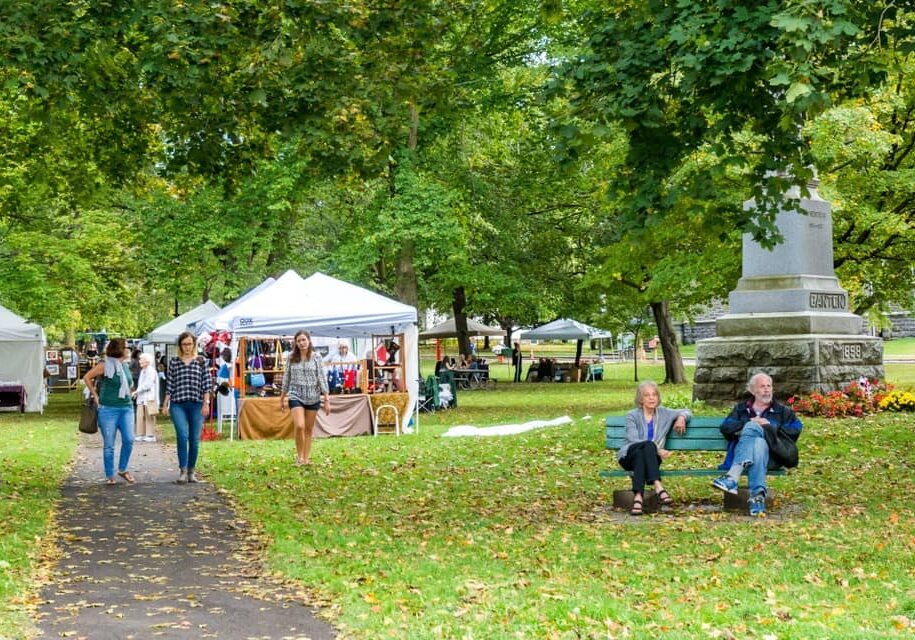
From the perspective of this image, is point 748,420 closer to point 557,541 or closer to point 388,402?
point 557,541

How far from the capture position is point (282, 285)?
21531mm

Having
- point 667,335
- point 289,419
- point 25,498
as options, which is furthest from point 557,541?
point 667,335

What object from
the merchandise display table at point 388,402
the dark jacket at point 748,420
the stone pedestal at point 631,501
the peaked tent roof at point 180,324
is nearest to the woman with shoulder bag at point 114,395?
the stone pedestal at point 631,501

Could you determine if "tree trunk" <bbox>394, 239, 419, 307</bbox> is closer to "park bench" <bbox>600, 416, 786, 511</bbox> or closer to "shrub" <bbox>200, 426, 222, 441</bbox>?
"shrub" <bbox>200, 426, 222, 441</bbox>

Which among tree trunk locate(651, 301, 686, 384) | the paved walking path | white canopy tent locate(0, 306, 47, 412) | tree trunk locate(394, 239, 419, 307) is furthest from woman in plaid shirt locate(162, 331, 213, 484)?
tree trunk locate(651, 301, 686, 384)

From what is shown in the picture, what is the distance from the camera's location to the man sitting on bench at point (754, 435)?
34.8 feet

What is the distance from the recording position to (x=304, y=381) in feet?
52.4

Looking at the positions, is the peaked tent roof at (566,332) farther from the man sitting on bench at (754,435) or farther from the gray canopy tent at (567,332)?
the man sitting on bench at (754,435)

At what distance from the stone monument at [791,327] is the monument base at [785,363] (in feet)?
→ 0.04

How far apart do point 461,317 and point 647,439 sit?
35.2 m

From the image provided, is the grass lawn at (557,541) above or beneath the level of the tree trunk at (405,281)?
beneath

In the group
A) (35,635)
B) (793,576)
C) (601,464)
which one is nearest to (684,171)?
(601,464)

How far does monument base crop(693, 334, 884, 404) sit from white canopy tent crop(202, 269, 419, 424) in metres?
5.38

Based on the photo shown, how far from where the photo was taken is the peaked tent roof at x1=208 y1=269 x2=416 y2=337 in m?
20.4
